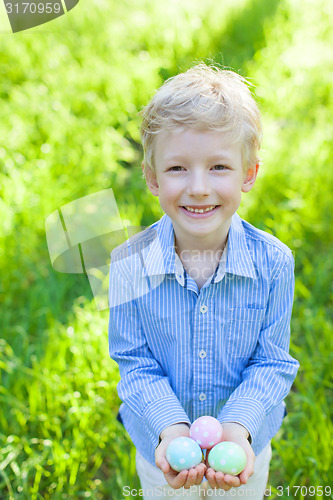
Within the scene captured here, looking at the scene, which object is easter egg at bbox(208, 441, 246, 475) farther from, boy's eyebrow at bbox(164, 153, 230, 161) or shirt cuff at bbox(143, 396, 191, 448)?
boy's eyebrow at bbox(164, 153, 230, 161)

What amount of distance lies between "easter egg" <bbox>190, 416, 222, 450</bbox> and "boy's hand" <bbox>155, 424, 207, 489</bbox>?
4cm

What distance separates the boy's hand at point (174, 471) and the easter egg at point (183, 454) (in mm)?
13

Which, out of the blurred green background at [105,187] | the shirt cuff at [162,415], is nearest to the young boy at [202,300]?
the shirt cuff at [162,415]

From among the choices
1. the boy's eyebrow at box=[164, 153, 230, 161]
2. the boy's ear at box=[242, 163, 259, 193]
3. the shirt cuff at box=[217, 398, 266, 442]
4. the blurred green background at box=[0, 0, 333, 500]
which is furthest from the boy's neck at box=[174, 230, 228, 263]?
the blurred green background at box=[0, 0, 333, 500]

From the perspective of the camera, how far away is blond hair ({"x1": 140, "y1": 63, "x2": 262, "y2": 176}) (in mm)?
1176

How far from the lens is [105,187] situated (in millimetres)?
3025

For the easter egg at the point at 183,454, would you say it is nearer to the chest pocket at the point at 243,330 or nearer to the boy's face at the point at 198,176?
the chest pocket at the point at 243,330

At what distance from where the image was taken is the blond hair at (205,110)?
1176 mm

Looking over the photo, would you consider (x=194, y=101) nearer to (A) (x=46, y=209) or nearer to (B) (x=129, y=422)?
(B) (x=129, y=422)

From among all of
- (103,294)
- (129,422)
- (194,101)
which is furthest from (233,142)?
(103,294)

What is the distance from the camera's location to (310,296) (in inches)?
97.4

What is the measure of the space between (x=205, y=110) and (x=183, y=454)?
743mm

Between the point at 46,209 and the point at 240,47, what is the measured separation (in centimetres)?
289

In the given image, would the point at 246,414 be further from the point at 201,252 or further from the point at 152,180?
the point at 152,180
